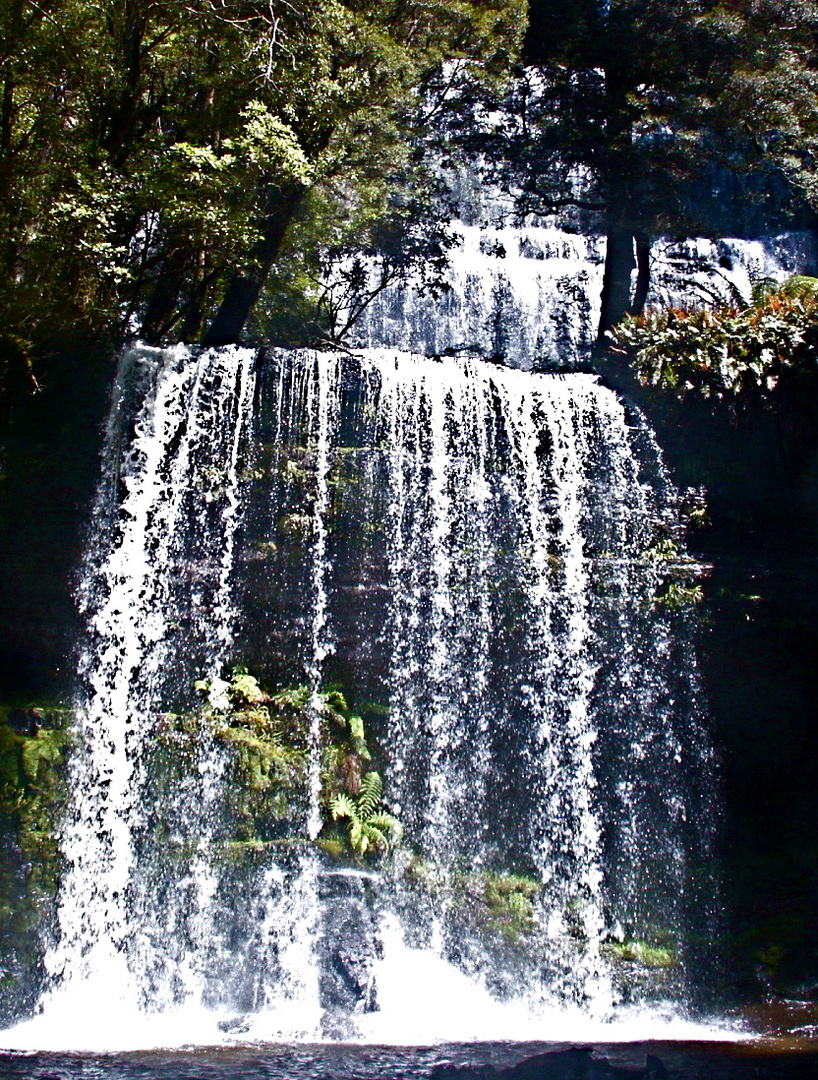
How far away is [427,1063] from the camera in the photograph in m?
6.67

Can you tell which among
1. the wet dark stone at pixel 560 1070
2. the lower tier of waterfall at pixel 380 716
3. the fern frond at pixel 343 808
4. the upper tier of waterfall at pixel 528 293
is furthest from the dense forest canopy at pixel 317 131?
the wet dark stone at pixel 560 1070

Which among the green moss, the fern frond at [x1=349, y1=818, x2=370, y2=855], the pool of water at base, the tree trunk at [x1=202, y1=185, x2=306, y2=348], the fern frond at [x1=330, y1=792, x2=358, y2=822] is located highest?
the tree trunk at [x1=202, y1=185, x2=306, y2=348]

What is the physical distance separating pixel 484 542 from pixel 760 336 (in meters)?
4.19

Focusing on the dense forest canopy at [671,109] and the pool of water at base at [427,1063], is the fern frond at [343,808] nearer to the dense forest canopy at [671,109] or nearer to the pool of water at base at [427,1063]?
the pool of water at base at [427,1063]

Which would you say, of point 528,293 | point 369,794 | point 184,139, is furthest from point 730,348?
point 184,139

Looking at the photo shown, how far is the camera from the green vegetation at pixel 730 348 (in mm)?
11211

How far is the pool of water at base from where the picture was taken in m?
6.31

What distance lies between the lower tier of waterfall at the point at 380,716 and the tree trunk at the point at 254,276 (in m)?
2.28

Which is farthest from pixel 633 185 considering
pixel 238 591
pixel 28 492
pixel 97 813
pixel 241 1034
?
pixel 241 1034

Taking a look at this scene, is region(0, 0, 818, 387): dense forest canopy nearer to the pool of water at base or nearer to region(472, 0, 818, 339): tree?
region(472, 0, 818, 339): tree

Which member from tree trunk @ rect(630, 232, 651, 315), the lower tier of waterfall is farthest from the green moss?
tree trunk @ rect(630, 232, 651, 315)

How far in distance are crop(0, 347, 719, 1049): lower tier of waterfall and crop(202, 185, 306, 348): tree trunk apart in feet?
7.46

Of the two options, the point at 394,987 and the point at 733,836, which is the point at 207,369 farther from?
the point at 733,836

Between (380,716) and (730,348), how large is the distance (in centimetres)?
599
